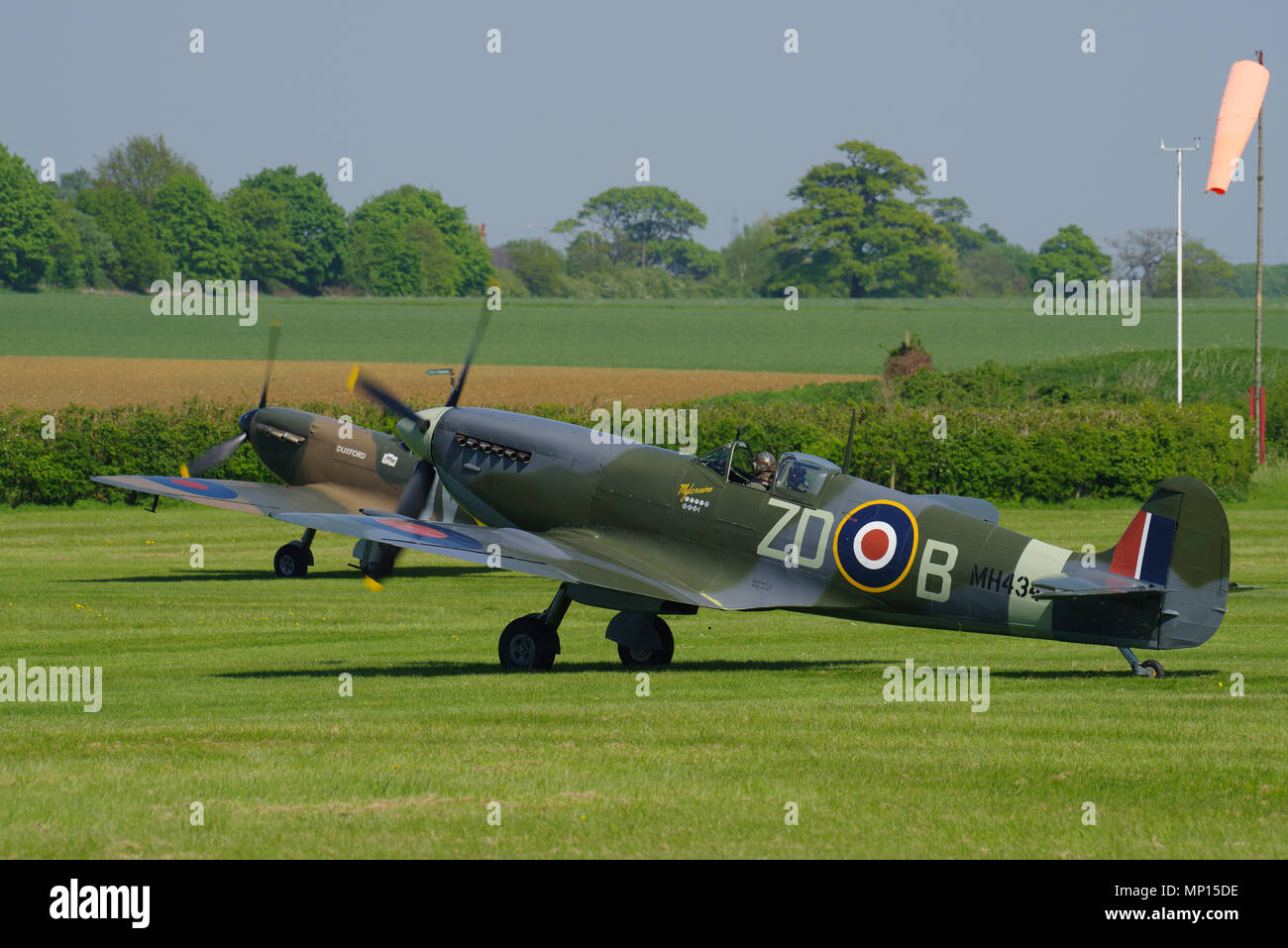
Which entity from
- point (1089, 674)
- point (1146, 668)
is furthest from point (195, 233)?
point (1146, 668)

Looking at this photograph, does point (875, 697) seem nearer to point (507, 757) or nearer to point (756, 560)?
point (756, 560)

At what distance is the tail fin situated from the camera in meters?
14.4

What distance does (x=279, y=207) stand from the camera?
452 feet

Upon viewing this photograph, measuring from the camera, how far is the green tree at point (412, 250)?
145 metres

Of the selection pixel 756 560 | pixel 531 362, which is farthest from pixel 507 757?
pixel 531 362

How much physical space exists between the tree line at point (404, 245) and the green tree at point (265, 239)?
5.4 inches

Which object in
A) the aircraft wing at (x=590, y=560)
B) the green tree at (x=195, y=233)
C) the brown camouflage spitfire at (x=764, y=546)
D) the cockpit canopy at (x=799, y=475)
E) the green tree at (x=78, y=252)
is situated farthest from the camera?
the green tree at (x=195, y=233)

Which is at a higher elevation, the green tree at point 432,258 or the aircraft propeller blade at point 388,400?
the green tree at point 432,258

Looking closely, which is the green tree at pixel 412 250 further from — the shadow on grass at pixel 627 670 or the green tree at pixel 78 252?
the shadow on grass at pixel 627 670

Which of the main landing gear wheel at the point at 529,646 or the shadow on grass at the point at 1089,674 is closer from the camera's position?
the shadow on grass at the point at 1089,674

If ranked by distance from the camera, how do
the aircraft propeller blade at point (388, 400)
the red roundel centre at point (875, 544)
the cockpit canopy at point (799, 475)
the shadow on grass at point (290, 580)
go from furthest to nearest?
1. the shadow on grass at point (290, 580)
2. the aircraft propeller blade at point (388, 400)
3. the cockpit canopy at point (799, 475)
4. the red roundel centre at point (875, 544)

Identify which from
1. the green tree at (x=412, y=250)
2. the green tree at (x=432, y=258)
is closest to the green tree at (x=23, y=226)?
the green tree at (x=412, y=250)

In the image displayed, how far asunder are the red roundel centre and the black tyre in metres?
16.1
